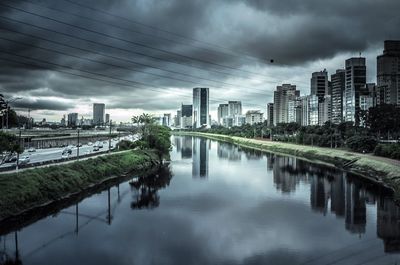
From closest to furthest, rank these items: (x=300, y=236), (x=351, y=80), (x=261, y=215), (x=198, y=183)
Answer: (x=300, y=236) → (x=261, y=215) → (x=198, y=183) → (x=351, y=80)

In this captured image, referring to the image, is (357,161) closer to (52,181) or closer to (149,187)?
(149,187)

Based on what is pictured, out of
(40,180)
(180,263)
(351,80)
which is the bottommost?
(180,263)

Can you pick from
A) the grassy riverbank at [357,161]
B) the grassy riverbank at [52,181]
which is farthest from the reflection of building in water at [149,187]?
the grassy riverbank at [357,161]

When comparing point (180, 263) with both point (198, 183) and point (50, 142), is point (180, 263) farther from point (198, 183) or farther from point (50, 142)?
point (50, 142)

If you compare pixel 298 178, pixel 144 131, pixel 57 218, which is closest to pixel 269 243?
pixel 57 218

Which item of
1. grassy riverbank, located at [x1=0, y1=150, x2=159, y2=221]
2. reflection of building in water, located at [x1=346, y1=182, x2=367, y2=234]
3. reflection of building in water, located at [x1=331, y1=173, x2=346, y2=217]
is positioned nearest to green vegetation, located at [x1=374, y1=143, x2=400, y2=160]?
reflection of building in water, located at [x1=331, y1=173, x2=346, y2=217]

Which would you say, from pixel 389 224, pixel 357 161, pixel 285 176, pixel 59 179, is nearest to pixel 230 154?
pixel 357 161

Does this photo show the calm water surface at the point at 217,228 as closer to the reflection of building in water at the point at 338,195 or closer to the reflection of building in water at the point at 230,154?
the reflection of building in water at the point at 338,195
